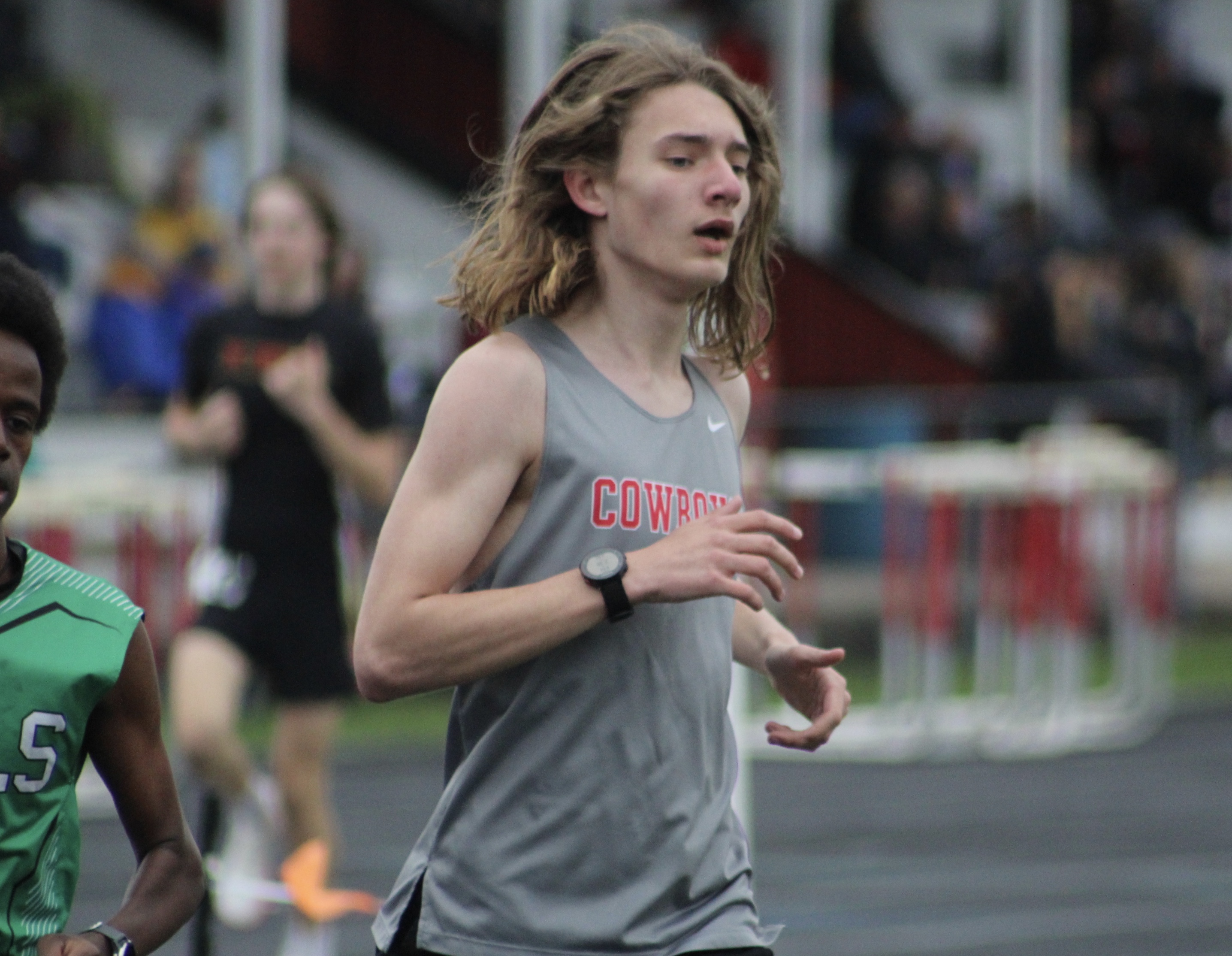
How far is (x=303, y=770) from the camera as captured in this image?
19.1 ft

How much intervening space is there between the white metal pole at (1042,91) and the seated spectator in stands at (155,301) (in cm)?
883

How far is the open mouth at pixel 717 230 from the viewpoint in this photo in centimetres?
301

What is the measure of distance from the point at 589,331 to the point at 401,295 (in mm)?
12249

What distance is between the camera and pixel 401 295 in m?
15.2

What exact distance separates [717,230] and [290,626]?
3215mm

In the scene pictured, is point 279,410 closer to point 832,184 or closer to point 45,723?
point 45,723

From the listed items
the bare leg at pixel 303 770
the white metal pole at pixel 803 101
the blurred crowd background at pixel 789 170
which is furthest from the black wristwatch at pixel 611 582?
the white metal pole at pixel 803 101

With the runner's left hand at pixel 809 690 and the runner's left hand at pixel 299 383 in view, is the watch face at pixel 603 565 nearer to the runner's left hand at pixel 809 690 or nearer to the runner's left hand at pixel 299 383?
the runner's left hand at pixel 809 690

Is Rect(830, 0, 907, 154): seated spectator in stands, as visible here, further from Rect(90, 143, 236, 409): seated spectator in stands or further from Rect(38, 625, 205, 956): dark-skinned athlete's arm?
Rect(38, 625, 205, 956): dark-skinned athlete's arm

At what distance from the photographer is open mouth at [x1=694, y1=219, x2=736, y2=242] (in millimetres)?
3006

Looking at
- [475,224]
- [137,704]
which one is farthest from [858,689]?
[137,704]

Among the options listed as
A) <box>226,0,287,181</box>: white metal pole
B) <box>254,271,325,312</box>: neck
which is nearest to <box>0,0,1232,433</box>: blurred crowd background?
<box>226,0,287,181</box>: white metal pole

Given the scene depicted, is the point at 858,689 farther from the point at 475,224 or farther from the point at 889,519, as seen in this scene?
the point at 475,224

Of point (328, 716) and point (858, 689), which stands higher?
point (858, 689)
